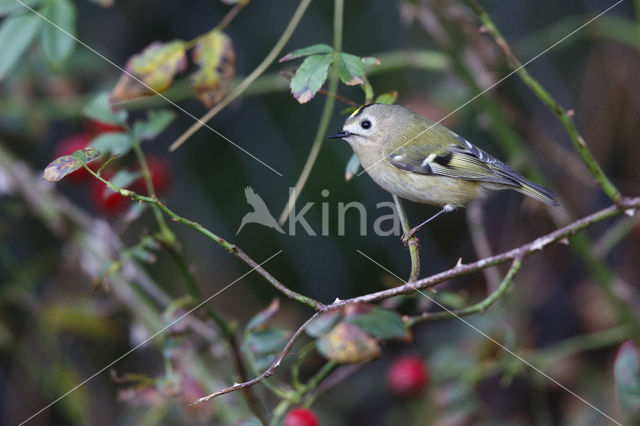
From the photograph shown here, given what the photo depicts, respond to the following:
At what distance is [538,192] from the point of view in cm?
89

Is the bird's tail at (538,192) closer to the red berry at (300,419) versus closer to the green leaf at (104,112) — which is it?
the red berry at (300,419)

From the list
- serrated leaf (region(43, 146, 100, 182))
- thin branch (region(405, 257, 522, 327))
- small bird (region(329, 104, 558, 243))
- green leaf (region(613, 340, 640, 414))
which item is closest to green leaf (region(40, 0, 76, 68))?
serrated leaf (region(43, 146, 100, 182))

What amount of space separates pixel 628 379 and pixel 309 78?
58 centimetres

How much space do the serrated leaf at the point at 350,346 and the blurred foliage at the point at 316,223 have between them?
42 cm

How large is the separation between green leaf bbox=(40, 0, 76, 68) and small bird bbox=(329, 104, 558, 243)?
430mm

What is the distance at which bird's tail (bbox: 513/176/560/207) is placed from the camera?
2.87ft

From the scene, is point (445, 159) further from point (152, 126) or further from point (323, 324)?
point (152, 126)

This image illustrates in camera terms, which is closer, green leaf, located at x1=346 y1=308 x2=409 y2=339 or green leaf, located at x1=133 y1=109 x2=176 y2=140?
green leaf, located at x1=346 y1=308 x2=409 y2=339

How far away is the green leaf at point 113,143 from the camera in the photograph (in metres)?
0.92

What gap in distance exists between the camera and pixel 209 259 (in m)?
2.04

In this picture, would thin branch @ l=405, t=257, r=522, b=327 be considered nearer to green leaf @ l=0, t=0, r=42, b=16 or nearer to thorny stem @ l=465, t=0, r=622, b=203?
thorny stem @ l=465, t=0, r=622, b=203

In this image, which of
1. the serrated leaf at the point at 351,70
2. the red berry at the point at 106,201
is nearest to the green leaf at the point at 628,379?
the serrated leaf at the point at 351,70

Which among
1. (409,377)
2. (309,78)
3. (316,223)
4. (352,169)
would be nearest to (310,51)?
(309,78)

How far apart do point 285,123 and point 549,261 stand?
95 cm
